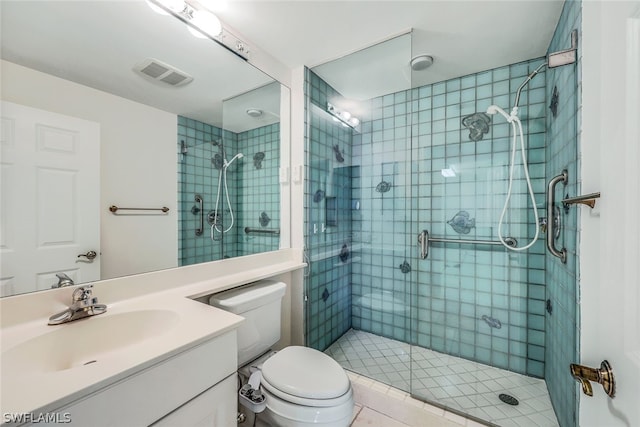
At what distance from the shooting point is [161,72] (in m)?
1.21

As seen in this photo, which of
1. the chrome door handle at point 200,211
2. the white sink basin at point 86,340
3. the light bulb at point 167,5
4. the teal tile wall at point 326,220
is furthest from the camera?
the teal tile wall at point 326,220

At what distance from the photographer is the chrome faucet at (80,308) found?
2.77ft

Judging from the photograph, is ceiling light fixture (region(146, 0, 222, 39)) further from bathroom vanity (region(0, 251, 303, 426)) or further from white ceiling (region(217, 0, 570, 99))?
bathroom vanity (region(0, 251, 303, 426))

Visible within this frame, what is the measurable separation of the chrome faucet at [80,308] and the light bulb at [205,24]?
1.29 meters

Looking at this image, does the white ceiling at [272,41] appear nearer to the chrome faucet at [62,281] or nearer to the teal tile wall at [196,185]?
the teal tile wall at [196,185]

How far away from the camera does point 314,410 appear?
40.5 inches

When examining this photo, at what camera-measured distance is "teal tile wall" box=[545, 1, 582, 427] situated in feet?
3.59

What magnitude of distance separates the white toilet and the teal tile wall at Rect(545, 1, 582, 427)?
3.10 ft

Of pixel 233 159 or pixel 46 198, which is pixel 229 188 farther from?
pixel 46 198

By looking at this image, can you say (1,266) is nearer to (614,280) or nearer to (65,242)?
(65,242)

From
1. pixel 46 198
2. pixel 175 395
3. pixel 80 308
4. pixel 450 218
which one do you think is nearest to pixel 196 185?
pixel 46 198

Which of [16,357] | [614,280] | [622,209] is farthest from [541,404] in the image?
[16,357]

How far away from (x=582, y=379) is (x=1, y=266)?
1.60m

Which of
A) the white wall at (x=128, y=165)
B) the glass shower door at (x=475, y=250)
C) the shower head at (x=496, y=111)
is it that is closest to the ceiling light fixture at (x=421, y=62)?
the glass shower door at (x=475, y=250)
